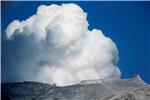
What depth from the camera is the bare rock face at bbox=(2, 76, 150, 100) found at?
6711 mm

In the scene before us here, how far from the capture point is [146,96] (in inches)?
280

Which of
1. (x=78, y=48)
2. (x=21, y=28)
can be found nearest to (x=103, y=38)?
(x=78, y=48)

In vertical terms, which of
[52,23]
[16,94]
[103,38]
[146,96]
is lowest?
[146,96]

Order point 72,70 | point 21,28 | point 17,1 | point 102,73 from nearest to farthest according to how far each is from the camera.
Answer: point 17,1 < point 21,28 < point 72,70 < point 102,73

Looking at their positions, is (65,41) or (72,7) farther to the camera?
(65,41)

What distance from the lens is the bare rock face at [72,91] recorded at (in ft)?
22.0

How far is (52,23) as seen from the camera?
6.30 m

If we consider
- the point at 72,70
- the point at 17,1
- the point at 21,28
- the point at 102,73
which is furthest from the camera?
the point at 102,73

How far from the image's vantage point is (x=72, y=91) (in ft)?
24.2

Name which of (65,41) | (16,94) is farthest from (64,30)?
(16,94)

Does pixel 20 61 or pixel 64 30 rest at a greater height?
pixel 64 30

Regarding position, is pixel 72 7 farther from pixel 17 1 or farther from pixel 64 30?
pixel 17 1

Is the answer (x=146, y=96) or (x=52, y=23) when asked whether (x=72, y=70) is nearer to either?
(x=52, y=23)

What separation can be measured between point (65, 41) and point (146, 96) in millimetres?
2266
